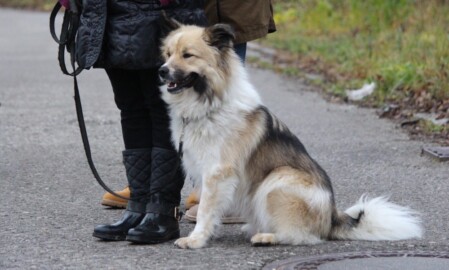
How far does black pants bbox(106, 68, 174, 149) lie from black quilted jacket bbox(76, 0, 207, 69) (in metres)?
0.15

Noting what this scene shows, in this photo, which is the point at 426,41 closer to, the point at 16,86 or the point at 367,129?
the point at 367,129

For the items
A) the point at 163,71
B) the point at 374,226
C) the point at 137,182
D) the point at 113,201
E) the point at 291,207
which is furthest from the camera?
the point at 113,201

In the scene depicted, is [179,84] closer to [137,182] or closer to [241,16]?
[137,182]

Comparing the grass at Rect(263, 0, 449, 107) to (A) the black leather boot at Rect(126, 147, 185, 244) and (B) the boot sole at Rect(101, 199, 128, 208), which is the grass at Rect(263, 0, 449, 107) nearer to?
(B) the boot sole at Rect(101, 199, 128, 208)

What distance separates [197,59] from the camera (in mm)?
5145

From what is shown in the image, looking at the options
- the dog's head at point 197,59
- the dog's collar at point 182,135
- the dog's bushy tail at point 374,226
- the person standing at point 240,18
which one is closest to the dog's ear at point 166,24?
the dog's head at point 197,59

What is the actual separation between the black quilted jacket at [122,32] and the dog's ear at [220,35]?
0.29m

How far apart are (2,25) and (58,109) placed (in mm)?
17055

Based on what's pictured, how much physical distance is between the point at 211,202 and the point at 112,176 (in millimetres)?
2485

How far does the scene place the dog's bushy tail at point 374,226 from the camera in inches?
215

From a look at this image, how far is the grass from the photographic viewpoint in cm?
1108

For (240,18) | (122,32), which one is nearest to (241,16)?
(240,18)

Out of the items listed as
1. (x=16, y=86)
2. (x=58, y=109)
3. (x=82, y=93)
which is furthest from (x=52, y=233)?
(x=16, y=86)

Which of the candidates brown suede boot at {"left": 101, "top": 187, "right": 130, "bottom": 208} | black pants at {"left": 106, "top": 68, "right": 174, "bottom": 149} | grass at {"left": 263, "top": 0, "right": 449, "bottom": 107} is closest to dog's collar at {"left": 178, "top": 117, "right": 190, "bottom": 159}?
black pants at {"left": 106, "top": 68, "right": 174, "bottom": 149}
